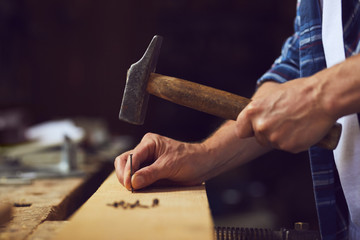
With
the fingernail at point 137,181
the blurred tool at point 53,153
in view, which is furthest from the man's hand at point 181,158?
the blurred tool at point 53,153

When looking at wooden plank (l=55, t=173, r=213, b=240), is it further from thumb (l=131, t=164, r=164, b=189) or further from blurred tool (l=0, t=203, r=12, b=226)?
blurred tool (l=0, t=203, r=12, b=226)

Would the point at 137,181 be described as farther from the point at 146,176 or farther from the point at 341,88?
the point at 341,88

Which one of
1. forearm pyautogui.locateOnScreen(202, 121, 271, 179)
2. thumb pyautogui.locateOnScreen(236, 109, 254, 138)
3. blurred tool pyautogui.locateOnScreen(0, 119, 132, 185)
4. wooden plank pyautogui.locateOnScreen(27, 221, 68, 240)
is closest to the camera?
wooden plank pyautogui.locateOnScreen(27, 221, 68, 240)

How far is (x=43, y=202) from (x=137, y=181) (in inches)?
15.9

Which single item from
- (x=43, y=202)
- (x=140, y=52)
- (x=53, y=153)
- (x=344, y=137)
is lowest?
(x=43, y=202)

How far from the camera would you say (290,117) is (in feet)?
3.50

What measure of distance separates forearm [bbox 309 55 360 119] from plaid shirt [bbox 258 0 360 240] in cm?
32

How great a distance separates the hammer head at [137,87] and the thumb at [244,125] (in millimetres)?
303

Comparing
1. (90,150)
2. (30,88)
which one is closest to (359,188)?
(90,150)

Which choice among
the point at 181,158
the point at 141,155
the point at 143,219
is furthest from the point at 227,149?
the point at 143,219

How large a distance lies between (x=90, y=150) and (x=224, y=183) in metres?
2.60

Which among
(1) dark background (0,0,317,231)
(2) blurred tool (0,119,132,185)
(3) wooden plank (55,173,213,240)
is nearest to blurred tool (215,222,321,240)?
(3) wooden plank (55,173,213,240)

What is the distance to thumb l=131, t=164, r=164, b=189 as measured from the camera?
47.4 inches

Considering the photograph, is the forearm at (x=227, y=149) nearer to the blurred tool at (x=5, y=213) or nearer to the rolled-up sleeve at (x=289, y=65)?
the rolled-up sleeve at (x=289, y=65)
